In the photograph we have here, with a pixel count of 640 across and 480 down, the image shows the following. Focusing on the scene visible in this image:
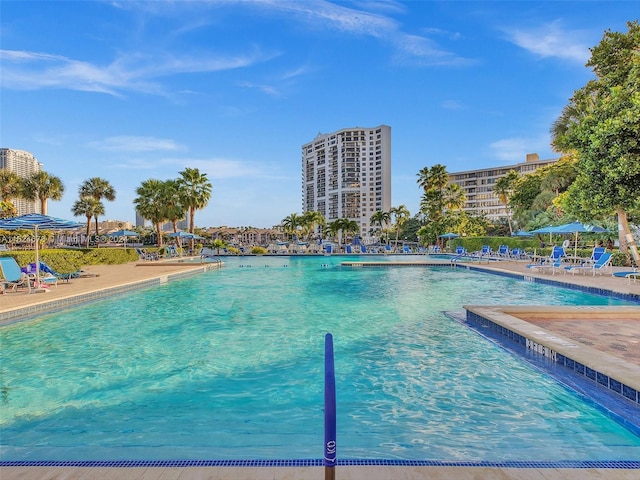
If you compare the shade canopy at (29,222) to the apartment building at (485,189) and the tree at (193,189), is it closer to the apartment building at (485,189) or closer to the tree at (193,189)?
the tree at (193,189)

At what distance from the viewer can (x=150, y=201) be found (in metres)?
34.5

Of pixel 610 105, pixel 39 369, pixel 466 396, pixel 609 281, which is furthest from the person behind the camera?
pixel 609 281

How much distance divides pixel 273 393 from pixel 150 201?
33407mm

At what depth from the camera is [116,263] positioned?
23469mm

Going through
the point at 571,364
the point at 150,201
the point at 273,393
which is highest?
the point at 150,201

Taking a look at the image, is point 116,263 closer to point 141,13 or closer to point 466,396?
point 141,13

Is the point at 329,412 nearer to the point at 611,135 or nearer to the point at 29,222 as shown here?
the point at 611,135

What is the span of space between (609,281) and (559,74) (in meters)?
14.0

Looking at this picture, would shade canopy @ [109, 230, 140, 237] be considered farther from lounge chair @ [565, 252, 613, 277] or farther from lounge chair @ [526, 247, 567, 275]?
lounge chair @ [565, 252, 613, 277]

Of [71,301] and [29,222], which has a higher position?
[29,222]

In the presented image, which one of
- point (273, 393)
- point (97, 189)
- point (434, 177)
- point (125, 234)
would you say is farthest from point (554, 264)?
point (97, 189)

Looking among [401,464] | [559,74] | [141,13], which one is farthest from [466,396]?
[559,74]

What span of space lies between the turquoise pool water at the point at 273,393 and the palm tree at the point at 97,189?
39.0 m

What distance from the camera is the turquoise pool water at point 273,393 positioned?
3.46 meters
